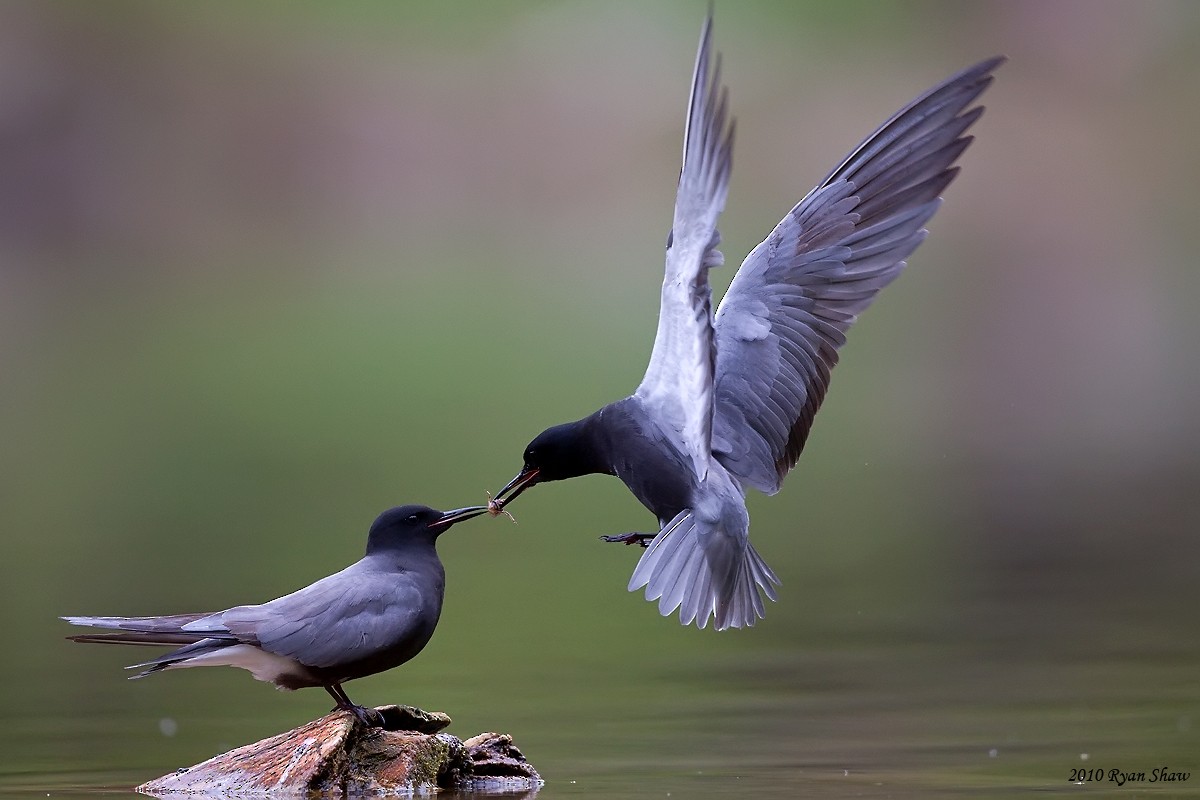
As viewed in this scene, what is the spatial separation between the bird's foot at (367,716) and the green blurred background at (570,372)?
0.69m

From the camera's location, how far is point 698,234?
7.04 m

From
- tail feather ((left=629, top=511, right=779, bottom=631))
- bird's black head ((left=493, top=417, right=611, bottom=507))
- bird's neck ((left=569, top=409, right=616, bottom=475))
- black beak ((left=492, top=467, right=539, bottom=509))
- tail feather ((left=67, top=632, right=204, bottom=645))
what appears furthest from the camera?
black beak ((left=492, top=467, right=539, bottom=509))

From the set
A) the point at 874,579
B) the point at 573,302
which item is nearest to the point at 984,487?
the point at 874,579

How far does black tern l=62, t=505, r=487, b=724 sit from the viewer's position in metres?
7.25

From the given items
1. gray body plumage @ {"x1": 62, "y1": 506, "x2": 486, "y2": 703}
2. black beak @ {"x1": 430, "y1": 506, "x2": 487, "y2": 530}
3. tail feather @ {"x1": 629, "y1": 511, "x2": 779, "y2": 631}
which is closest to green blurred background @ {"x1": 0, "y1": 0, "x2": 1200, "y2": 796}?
tail feather @ {"x1": 629, "y1": 511, "x2": 779, "y2": 631}

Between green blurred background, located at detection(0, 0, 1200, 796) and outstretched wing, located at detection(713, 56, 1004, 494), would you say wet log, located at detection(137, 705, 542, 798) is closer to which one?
green blurred background, located at detection(0, 0, 1200, 796)

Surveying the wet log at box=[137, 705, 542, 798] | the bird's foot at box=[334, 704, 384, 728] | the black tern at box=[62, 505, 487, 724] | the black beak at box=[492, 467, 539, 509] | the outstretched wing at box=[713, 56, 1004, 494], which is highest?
the outstretched wing at box=[713, 56, 1004, 494]

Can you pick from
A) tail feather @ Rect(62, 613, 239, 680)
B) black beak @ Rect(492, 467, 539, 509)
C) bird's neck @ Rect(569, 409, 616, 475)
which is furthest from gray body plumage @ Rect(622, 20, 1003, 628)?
tail feather @ Rect(62, 613, 239, 680)

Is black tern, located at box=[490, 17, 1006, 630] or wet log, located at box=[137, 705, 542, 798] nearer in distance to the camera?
wet log, located at box=[137, 705, 542, 798]

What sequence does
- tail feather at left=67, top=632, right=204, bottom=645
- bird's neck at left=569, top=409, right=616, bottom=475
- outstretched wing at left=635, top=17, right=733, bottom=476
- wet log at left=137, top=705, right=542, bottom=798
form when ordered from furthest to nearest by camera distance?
1. bird's neck at left=569, top=409, right=616, bottom=475
2. tail feather at left=67, top=632, right=204, bottom=645
3. wet log at left=137, top=705, right=542, bottom=798
4. outstretched wing at left=635, top=17, right=733, bottom=476

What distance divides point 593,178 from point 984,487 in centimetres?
2036

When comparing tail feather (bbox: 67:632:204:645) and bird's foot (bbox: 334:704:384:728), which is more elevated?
tail feather (bbox: 67:632:204:645)

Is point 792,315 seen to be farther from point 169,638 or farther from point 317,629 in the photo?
point 169,638

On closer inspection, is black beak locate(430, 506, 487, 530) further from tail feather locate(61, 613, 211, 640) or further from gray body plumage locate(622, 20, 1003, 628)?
tail feather locate(61, 613, 211, 640)
